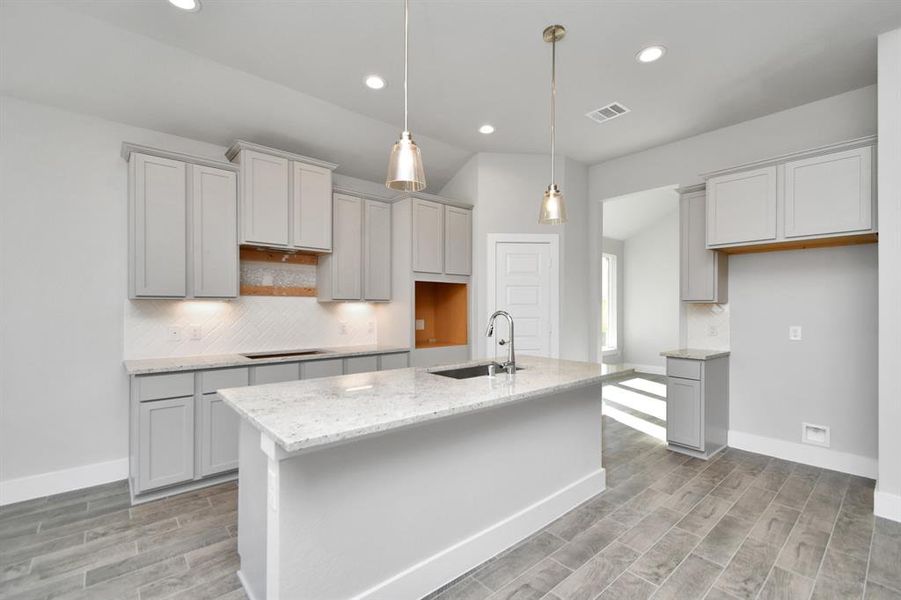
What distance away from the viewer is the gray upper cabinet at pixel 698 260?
3818mm

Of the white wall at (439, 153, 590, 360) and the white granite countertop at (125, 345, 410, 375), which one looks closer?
the white granite countertop at (125, 345, 410, 375)

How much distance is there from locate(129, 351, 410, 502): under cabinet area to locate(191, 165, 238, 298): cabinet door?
0.67 m

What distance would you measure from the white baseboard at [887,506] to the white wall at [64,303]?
5.12 meters

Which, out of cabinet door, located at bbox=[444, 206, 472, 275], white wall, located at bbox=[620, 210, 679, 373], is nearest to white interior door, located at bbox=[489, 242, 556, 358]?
cabinet door, located at bbox=[444, 206, 472, 275]

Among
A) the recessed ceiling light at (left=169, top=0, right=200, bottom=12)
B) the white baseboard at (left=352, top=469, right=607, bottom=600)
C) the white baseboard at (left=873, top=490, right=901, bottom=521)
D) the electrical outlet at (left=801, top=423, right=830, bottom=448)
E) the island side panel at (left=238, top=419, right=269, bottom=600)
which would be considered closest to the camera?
the island side panel at (left=238, top=419, right=269, bottom=600)

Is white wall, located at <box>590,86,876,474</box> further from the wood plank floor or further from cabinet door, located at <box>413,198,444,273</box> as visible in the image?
cabinet door, located at <box>413,198,444,273</box>

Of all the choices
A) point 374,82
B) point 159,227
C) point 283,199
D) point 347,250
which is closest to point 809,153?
point 374,82

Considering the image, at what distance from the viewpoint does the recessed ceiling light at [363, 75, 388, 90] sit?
3.17 metres

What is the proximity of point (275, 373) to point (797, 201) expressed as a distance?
4.26m

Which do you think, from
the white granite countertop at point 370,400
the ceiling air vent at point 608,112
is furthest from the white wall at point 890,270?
the white granite countertop at point 370,400

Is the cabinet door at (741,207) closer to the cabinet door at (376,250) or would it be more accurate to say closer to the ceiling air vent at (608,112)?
the ceiling air vent at (608,112)

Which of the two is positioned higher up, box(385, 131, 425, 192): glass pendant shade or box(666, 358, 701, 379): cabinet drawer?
box(385, 131, 425, 192): glass pendant shade

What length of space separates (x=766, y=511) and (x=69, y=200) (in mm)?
5231

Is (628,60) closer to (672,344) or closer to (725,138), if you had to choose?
(725,138)
